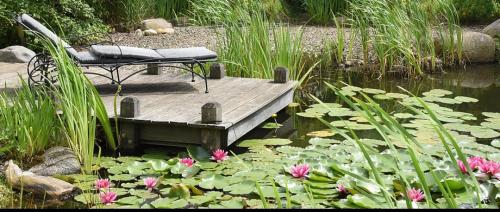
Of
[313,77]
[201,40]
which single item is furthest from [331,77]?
[201,40]

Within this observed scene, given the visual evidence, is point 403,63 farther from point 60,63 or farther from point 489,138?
point 60,63

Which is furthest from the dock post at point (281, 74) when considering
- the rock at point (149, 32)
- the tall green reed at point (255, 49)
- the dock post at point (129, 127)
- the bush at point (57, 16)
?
the rock at point (149, 32)

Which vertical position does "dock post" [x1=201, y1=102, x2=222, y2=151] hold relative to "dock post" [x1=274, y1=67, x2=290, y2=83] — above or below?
below

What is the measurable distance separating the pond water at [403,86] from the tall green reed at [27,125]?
1.67 m

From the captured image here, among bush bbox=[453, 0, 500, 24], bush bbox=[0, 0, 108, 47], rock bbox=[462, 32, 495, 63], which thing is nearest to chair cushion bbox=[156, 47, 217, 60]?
bush bbox=[0, 0, 108, 47]

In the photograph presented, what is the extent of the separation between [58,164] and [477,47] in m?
6.59

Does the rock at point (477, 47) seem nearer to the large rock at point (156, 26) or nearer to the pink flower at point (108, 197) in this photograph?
the large rock at point (156, 26)

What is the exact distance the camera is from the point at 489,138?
5.70 meters

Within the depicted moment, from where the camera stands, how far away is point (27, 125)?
4859mm

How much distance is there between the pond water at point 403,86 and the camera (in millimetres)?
6340

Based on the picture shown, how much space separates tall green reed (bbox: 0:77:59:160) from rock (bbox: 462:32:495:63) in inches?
244

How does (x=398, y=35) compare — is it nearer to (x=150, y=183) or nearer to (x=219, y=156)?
(x=219, y=156)

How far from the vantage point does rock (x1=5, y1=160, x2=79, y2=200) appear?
Result: 4.32 m

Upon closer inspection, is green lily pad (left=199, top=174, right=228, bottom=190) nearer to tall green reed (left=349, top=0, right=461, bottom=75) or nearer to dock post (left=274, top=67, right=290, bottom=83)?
dock post (left=274, top=67, right=290, bottom=83)
